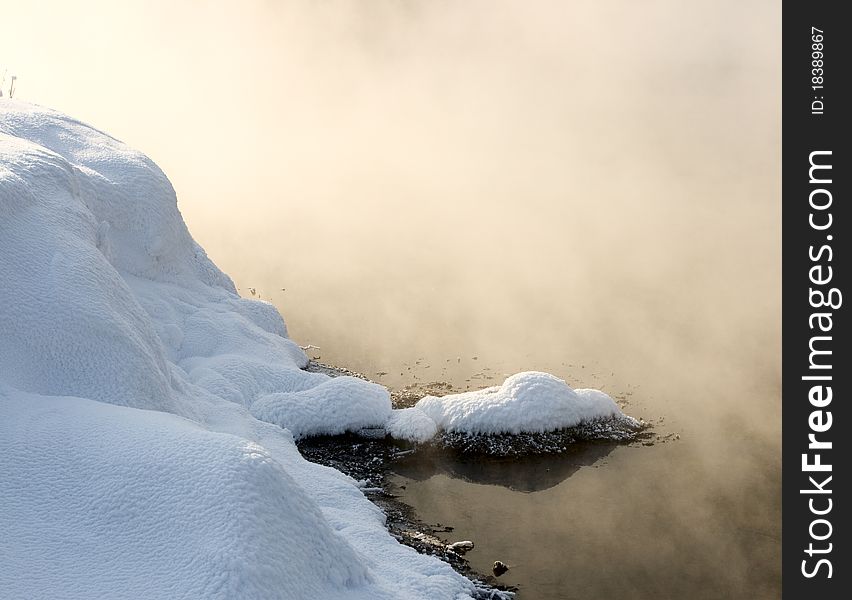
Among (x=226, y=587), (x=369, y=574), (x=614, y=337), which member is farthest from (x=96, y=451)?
(x=614, y=337)

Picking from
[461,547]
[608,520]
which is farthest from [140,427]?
[608,520]

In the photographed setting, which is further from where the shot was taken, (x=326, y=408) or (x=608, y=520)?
(x=326, y=408)

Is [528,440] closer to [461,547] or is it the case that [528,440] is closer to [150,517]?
[461,547]

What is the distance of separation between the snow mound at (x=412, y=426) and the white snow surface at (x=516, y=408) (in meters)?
0.41

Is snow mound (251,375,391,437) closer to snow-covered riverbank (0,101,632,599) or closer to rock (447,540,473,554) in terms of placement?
snow-covered riverbank (0,101,632,599)

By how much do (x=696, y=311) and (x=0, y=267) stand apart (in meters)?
35.7

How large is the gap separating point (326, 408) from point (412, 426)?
304cm

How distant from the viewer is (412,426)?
25.1 metres

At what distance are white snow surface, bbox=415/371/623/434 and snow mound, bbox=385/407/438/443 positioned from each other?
0.41 m

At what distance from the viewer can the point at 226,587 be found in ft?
39.5

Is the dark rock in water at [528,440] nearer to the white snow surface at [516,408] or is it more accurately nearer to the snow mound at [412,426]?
the white snow surface at [516,408]

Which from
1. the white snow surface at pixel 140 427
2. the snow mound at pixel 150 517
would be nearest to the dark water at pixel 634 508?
the white snow surface at pixel 140 427

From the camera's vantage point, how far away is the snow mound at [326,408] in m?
24.6

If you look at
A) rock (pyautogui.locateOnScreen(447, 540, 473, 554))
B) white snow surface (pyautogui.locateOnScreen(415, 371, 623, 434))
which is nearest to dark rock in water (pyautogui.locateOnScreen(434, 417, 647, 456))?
white snow surface (pyautogui.locateOnScreen(415, 371, 623, 434))
